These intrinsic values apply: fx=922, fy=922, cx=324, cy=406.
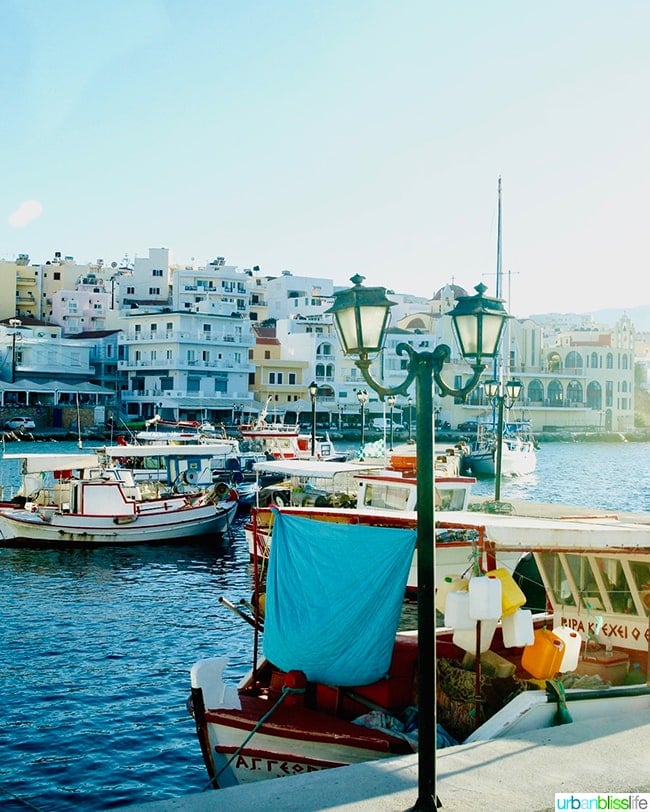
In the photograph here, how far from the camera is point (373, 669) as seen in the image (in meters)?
9.62

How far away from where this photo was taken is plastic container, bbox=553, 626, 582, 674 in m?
9.68

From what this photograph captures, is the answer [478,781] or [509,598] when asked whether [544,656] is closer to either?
[509,598]

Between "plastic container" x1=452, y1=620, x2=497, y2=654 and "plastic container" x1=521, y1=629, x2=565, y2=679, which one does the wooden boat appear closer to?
"plastic container" x1=452, y1=620, x2=497, y2=654

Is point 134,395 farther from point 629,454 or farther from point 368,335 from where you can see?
point 368,335

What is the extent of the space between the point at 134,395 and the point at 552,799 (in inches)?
2934

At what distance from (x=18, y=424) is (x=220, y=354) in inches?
687

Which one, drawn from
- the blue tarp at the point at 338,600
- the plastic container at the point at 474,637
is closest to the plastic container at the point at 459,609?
the blue tarp at the point at 338,600

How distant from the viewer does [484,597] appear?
28.6 feet

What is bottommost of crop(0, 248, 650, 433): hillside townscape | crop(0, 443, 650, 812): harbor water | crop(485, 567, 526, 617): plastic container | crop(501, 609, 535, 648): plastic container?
crop(0, 443, 650, 812): harbor water

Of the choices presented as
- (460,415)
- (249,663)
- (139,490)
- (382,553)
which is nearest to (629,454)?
(460,415)
